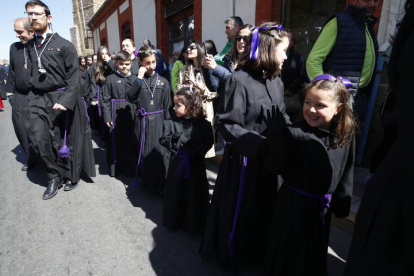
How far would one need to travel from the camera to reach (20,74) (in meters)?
3.05

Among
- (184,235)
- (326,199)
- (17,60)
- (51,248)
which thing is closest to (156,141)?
(184,235)

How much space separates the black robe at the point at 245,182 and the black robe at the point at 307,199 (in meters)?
0.20

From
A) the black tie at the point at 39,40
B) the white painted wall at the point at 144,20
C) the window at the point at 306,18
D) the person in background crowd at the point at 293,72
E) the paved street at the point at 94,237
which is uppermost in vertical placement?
the white painted wall at the point at 144,20

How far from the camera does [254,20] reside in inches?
190

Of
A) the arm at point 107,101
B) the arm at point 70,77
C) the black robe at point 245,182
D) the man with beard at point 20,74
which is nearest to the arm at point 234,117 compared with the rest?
the black robe at point 245,182

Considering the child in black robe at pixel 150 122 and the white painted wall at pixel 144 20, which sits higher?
the white painted wall at pixel 144 20

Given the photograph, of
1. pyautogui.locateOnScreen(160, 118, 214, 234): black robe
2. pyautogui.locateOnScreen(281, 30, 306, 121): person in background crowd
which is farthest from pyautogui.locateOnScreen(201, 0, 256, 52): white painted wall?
pyautogui.locateOnScreen(160, 118, 214, 234): black robe

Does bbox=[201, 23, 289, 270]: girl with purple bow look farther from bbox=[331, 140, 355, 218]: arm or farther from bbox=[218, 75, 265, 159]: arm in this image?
bbox=[331, 140, 355, 218]: arm

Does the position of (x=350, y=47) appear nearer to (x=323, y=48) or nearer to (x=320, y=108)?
(x=323, y=48)

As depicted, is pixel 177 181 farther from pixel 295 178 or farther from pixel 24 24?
pixel 24 24

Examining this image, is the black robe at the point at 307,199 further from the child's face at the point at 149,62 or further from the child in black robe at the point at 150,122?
the child's face at the point at 149,62

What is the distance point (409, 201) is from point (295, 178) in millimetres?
748

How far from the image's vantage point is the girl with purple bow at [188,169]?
2.34m

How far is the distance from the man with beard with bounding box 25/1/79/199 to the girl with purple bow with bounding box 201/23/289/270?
2228 millimetres
